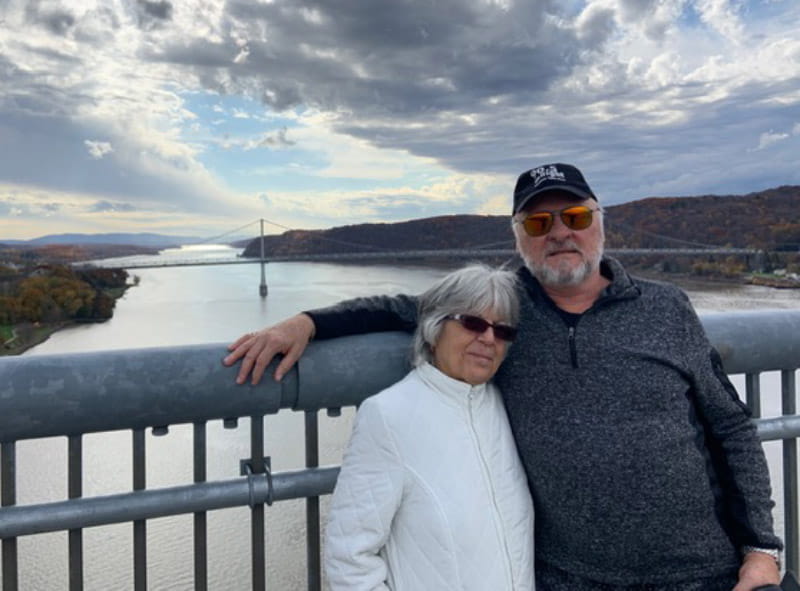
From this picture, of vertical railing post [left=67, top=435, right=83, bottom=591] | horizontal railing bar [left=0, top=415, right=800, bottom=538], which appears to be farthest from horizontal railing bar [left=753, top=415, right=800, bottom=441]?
vertical railing post [left=67, top=435, right=83, bottom=591]

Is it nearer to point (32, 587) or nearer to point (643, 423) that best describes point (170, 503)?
point (643, 423)

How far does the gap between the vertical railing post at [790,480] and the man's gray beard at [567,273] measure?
1.60 feet

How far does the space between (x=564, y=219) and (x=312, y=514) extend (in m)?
0.65

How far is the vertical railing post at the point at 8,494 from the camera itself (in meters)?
0.92

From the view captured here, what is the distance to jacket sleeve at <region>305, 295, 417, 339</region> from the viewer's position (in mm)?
1059

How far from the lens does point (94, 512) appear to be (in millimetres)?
929

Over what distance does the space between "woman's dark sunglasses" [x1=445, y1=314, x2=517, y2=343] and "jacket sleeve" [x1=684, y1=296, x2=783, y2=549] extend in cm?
30

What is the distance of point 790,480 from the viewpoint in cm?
137

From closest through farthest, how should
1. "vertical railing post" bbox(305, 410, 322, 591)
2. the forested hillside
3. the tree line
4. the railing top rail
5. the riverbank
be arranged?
the railing top rail, "vertical railing post" bbox(305, 410, 322, 591), the riverbank, the tree line, the forested hillside

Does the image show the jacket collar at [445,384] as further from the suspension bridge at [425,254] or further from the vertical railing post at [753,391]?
the suspension bridge at [425,254]

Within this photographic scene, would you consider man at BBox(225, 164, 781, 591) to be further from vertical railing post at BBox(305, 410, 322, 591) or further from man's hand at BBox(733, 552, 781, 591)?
vertical railing post at BBox(305, 410, 322, 591)

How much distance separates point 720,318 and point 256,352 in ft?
2.68

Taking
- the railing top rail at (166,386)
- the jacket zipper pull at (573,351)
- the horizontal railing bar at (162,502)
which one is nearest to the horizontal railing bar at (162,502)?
the horizontal railing bar at (162,502)

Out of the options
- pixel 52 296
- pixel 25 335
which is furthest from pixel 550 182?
pixel 52 296
